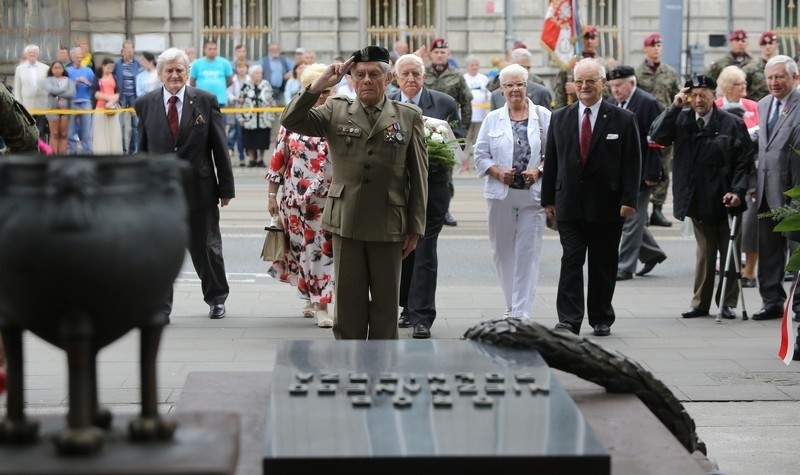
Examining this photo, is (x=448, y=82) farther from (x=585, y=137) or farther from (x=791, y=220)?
(x=791, y=220)

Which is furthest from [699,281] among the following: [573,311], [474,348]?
[474,348]

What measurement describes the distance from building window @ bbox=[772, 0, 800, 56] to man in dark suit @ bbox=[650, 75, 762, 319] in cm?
2385

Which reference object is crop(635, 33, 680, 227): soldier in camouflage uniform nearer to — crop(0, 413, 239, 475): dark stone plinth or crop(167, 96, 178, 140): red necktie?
crop(167, 96, 178, 140): red necktie

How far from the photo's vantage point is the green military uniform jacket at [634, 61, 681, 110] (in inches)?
699

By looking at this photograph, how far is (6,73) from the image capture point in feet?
100

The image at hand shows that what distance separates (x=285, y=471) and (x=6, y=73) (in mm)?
28432

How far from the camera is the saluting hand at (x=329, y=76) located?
7.09m

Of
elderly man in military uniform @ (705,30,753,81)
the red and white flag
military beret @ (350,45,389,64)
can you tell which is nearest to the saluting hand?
military beret @ (350,45,389,64)

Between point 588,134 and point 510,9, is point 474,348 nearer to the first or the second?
point 588,134

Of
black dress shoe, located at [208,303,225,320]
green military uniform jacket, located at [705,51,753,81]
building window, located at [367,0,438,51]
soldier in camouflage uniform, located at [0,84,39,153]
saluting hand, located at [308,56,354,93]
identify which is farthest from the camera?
building window, located at [367,0,438,51]

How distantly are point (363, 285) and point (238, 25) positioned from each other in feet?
89.3

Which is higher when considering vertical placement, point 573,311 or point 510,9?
point 510,9

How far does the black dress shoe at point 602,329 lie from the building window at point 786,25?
2534cm

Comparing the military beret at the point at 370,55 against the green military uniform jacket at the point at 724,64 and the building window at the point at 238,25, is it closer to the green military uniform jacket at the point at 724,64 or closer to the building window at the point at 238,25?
the green military uniform jacket at the point at 724,64
